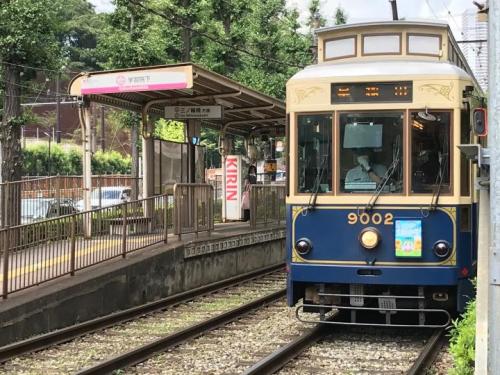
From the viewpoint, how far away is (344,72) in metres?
7.77

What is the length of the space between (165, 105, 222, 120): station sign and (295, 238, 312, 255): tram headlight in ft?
Answer: 24.9

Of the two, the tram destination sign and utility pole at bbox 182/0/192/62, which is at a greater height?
utility pole at bbox 182/0/192/62

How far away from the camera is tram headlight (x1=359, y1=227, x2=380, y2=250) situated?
7430 mm

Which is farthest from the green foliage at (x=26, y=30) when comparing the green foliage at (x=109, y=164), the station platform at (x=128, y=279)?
the green foliage at (x=109, y=164)

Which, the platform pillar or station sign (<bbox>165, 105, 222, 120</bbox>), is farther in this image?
station sign (<bbox>165, 105, 222, 120</bbox>)

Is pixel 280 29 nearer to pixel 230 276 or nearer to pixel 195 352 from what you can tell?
pixel 230 276

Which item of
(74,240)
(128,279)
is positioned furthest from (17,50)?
(128,279)

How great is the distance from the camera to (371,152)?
758 cm

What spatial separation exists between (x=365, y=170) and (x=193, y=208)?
248 inches

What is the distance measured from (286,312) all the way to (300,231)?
275cm

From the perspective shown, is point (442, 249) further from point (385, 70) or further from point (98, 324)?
point (98, 324)

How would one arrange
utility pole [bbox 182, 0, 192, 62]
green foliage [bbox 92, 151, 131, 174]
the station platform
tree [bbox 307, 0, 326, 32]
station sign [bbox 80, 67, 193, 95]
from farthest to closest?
green foliage [bbox 92, 151, 131, 174] → tree [bbox 307, 0, 326, 32] → utility pole [bbox 182, 0, 192, 62] → station sign [bbox 80, 67, 193, 95] → the station platform

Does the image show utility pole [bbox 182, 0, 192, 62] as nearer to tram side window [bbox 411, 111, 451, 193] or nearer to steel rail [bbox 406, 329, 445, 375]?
tram side window [bbox 411, 111, 451, 193]

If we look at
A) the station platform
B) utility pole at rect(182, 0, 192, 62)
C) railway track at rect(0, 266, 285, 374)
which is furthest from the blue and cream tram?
utility pole at rect(182, 0, 192, 62)
